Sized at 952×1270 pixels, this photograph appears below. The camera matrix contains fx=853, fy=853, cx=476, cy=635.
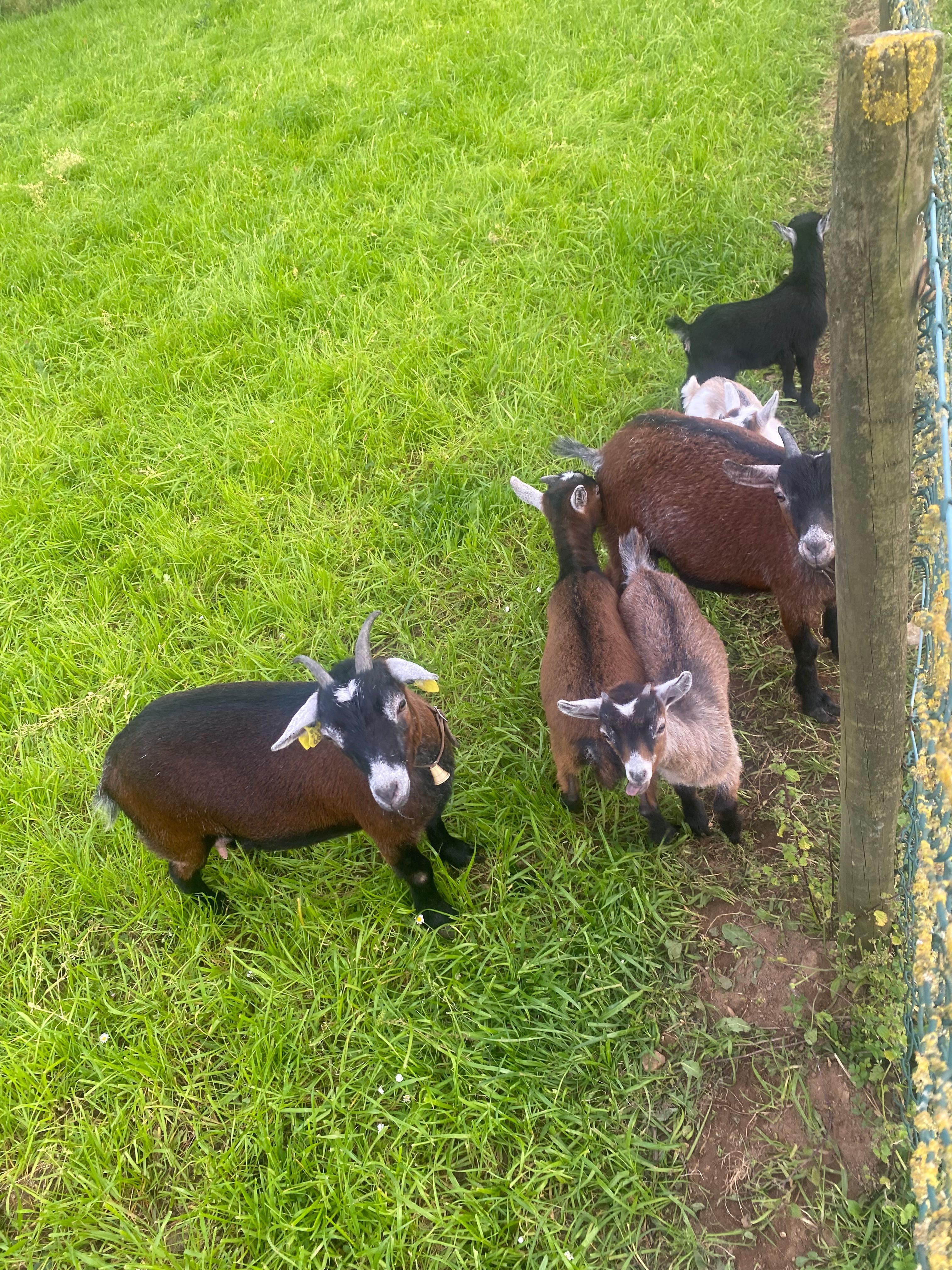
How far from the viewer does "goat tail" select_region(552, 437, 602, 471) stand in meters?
4.03

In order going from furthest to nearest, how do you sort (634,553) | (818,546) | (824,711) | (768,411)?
(768,411) < (634,553) < (824,711) < (818,546)

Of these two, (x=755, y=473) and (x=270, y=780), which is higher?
(x=755, y=473)

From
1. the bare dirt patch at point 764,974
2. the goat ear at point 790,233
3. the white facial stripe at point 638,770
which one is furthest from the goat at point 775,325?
the bare dirt patch at point 764,974

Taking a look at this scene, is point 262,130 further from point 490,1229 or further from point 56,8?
point 56,8

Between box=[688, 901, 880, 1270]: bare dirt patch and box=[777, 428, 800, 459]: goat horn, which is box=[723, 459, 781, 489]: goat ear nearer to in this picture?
box=[777, 428, 800, 459]: goat horn

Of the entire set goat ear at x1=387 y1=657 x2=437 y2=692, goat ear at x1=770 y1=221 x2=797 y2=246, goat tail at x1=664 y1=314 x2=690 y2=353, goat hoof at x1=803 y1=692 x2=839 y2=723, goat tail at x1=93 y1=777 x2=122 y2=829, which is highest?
goat ear at x1=770 y1=221 x2=797 y2=246

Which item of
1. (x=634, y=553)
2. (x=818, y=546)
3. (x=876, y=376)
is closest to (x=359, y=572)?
(x=634, y=553)

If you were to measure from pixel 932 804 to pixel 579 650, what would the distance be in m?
1.35

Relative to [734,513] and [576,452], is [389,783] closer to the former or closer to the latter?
[734,513]

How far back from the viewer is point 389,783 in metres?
2.62

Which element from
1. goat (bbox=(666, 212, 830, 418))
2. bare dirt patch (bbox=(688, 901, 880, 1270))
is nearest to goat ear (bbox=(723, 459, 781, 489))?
goat (bbox=(666, 212, 830, 418))

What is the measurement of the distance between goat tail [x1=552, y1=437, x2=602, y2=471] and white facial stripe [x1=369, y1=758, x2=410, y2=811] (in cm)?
195

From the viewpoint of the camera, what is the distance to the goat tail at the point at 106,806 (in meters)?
3.23

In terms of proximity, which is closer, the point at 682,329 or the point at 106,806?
the point at 106,806
